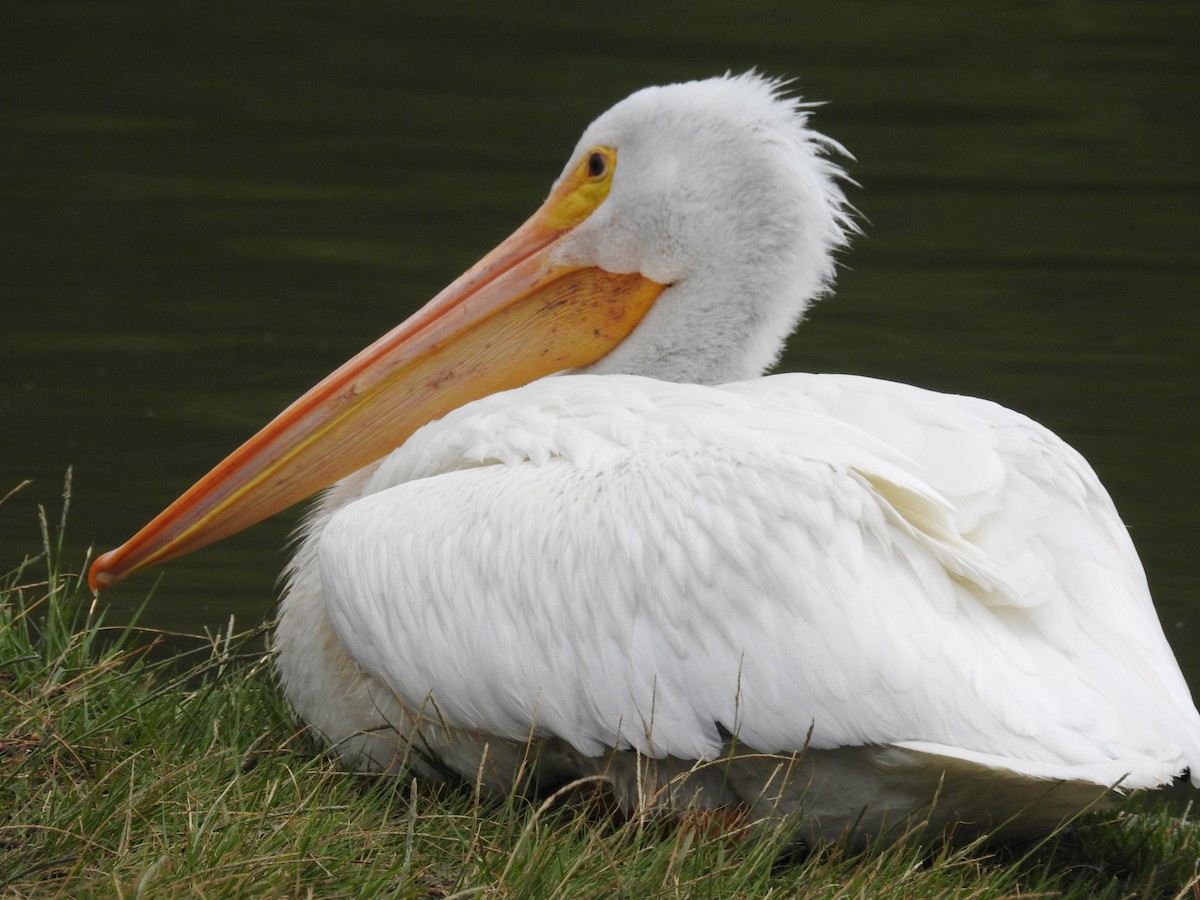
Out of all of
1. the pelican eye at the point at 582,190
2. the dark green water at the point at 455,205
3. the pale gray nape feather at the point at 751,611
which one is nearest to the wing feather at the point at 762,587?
the pale gray nape feather at the point at 751,611

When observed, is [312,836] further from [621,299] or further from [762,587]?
[621,299]

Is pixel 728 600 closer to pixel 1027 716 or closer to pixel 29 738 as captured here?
pixel 1027 716

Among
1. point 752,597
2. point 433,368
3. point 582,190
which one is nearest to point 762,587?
point 752,597

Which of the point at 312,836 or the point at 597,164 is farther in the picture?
the point at 597,164

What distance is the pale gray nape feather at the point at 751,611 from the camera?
314 cm

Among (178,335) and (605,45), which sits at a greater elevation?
(605,45)

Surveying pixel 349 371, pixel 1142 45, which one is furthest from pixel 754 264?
pixel 1142 45

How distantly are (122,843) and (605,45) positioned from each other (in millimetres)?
10668

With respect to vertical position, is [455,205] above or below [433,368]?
below

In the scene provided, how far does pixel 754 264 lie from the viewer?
4.19 metres

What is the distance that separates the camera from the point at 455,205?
10023 mm

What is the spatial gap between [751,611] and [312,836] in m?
0.78

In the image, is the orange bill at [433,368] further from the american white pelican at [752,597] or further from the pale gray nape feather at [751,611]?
the pale gray nape feather at [751,611]

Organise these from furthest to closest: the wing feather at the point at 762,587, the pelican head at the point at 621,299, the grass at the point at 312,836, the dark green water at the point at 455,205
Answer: the dark green water at the point at 455,205, the pelican head at the point at 621,299, the wing feather at the point at 762,587, the grass at the point at 312,836
